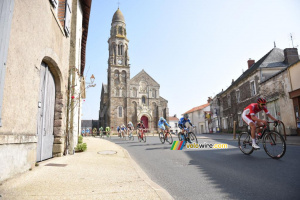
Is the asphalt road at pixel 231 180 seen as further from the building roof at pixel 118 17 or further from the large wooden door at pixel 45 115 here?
the building roof at pixel 118 17

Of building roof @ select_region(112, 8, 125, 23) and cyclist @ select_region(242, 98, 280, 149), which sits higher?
building roof @ select_region(112, 8, 125, 23)

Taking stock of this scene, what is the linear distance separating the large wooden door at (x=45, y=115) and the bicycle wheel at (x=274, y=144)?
637 cm

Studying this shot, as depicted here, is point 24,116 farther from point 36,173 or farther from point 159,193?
point 159,193

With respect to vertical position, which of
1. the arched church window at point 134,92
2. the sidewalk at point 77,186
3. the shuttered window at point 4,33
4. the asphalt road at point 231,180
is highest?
the arched church window at point 134,92

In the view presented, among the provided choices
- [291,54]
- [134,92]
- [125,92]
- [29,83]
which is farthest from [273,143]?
[134,92]

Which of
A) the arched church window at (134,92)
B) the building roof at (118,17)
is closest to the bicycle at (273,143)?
the arched church window at (134,92)

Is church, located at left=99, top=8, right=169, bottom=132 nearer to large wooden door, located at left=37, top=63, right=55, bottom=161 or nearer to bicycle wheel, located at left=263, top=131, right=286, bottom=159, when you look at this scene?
large wooden door, located at left=37, top=63, right=55, bottom=161

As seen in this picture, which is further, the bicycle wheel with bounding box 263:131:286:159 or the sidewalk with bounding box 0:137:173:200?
the bicycle wheel with bounding box 263:131:286:159

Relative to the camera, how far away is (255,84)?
2178cm

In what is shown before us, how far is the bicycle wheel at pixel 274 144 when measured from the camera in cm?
539

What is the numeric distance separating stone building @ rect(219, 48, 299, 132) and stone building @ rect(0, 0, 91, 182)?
18278mm

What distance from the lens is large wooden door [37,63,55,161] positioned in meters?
5.45

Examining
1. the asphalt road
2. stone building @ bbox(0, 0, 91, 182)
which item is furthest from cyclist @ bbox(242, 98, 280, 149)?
stone building @ bbox(0, 0, 91, 182)

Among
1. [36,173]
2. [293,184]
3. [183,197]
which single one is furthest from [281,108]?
[36,173]
